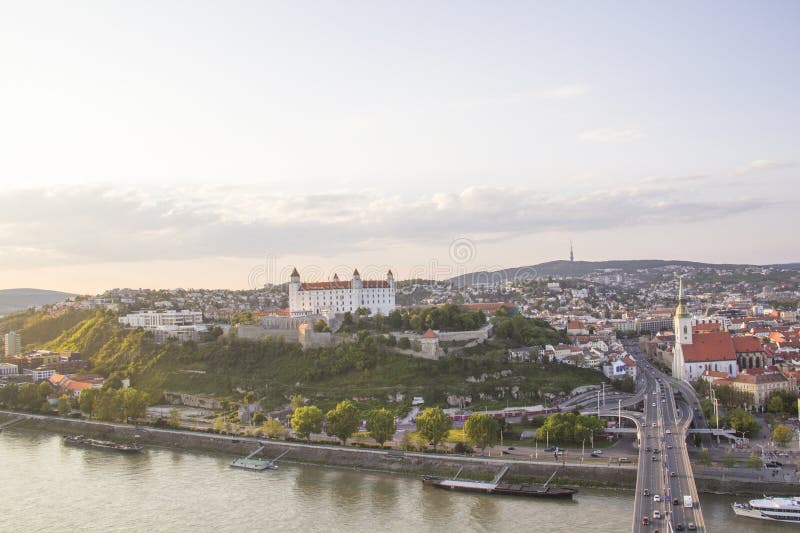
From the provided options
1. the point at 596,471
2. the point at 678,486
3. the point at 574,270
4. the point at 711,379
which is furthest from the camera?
the point at 574,270

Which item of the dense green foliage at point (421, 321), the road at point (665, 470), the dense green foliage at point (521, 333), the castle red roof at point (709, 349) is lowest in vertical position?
the road at point (665, 470)

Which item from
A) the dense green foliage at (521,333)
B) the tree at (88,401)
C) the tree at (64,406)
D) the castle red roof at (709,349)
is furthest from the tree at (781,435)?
the tree at (64,406)

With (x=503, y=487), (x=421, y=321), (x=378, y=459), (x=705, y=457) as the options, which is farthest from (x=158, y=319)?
(x=705, y=457)

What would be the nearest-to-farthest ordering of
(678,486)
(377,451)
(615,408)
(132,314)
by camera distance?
(678,486) < (377,451) < (615,408) < (132,314)

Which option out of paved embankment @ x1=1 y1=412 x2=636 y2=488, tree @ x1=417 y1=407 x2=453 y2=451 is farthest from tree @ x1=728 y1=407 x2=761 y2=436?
tree @ x1=417 y1=407 x2=453 y2=451

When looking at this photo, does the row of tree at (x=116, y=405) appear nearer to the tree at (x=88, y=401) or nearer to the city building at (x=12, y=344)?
the tree at (x=88, y=401)

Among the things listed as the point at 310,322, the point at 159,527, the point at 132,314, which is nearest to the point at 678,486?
the point at 159,527

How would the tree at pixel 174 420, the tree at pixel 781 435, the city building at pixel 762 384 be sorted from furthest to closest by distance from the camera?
1. the tree at pixel 174 420
2. the city building at pixel 762 384
3. the tree at pixel 781 435

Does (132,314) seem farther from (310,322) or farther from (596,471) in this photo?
(596,471)
